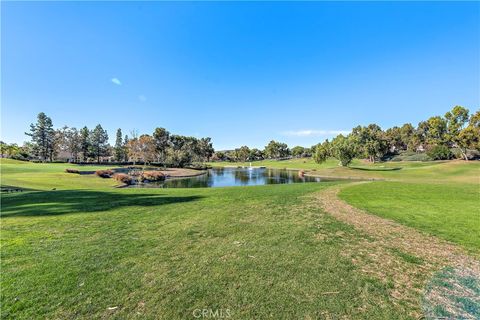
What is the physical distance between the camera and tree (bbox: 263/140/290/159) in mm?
127125

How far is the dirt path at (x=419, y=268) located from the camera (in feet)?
10.5

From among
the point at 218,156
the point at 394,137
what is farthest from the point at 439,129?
the point at 218,156

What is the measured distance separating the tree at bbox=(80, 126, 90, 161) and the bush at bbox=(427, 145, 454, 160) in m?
115

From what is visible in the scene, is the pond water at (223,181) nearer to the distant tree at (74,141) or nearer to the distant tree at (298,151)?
the distant tree at (74,141)

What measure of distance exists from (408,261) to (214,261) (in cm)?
416

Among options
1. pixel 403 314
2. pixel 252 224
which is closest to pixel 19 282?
pixel 252 224

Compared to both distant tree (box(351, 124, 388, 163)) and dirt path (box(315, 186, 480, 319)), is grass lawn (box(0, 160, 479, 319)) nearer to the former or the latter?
dirt path (box(315, 186, 480, 319))

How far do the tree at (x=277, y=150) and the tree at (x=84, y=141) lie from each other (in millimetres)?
88148

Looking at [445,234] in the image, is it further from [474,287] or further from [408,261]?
[474,287]

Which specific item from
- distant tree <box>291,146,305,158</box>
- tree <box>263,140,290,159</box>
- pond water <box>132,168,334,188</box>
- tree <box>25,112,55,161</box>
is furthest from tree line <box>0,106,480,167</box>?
distant tree <box>291,146,305,158</box>

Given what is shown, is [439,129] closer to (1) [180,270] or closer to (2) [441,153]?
(2) [441,153]

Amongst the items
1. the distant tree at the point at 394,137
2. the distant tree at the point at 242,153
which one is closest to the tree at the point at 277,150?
the distant tree at the point at 242,153

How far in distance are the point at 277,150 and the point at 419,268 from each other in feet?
416

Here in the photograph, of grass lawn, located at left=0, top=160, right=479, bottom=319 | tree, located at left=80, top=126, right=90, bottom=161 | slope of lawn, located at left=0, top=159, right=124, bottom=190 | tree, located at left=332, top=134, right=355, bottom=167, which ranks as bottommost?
grass lawn, located at left=0, top=160, right=479, bottom=319
